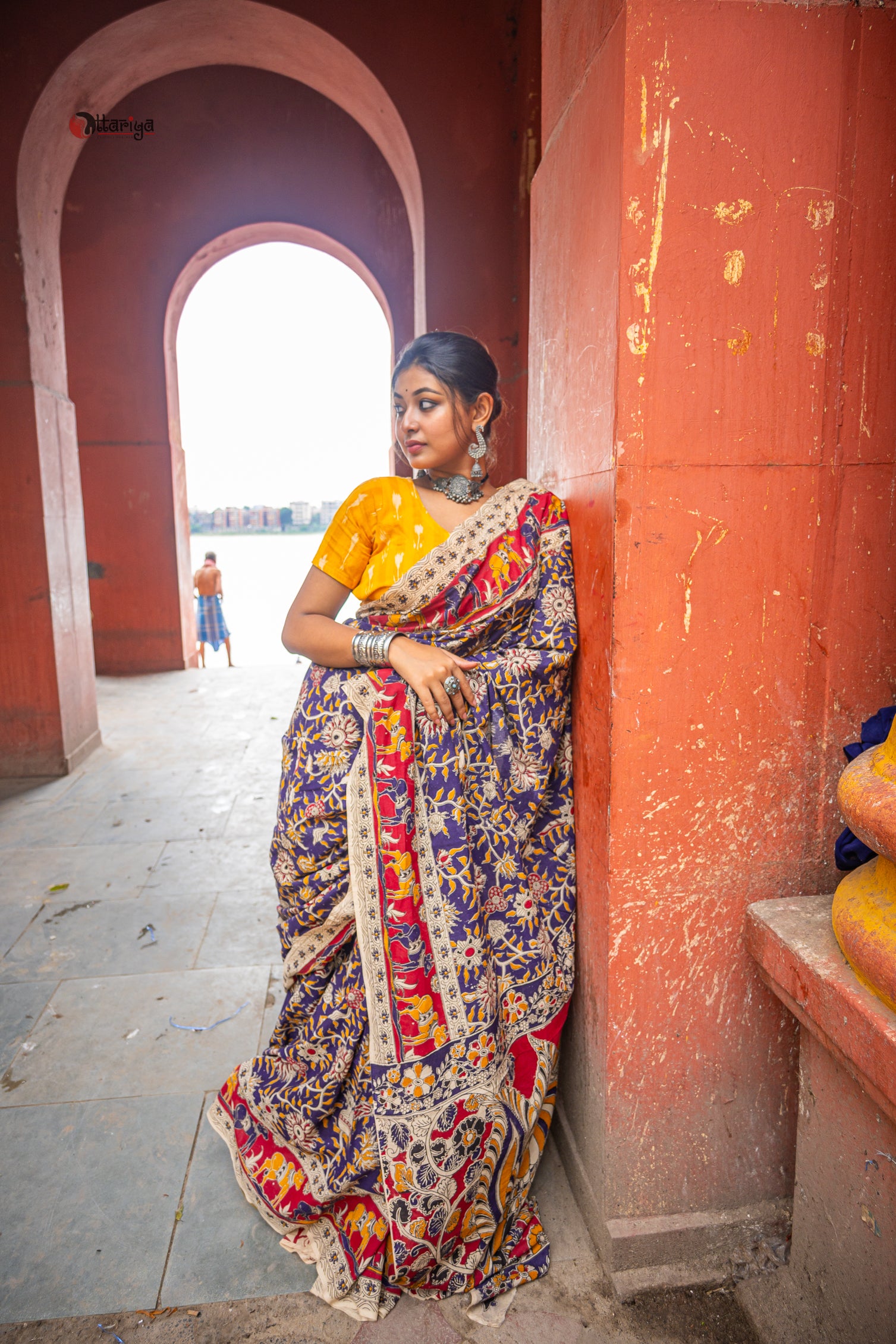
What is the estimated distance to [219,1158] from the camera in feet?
6.44

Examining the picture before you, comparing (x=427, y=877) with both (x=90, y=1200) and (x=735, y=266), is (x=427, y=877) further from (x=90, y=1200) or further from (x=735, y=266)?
(x=735, y=266)

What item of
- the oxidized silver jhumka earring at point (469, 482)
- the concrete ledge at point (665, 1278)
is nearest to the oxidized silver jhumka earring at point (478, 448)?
the oxidized silver jhumka earring at point (469, 482)

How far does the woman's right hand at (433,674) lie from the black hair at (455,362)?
0.63 metres

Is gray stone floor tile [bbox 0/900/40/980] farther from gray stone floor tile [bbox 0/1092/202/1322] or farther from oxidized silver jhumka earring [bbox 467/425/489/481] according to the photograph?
oxidized silver jhumka earring [bbox 467/425/489/481]

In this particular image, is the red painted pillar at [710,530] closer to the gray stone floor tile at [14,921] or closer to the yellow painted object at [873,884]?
the yellow painted object at [873,884]

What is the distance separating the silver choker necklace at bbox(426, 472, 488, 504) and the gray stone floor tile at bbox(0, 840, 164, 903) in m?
2.39

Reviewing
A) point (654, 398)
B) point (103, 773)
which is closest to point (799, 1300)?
point (654, 398)

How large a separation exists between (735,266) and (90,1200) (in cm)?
244

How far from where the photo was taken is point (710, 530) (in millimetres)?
1477

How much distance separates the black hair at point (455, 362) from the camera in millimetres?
1830

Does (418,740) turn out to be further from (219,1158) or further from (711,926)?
(219,1158)

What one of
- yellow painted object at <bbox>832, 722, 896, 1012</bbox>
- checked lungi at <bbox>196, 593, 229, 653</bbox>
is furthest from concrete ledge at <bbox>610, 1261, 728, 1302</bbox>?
checked lungi at <bbox>196, 593, 229, 653</bbox>

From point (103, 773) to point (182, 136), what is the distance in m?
6.12

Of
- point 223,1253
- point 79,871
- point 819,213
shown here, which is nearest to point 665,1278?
point 223,1253
